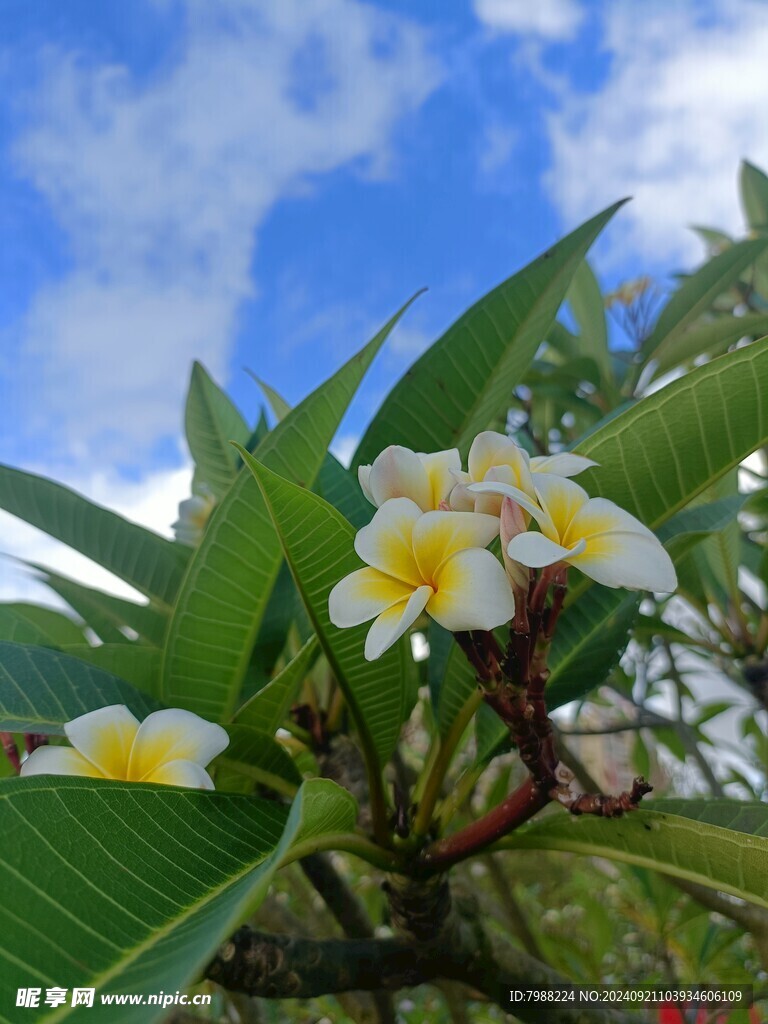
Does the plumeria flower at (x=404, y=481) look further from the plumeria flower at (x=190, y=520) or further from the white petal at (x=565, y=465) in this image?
the plumeria flower at (x=190, y=520)

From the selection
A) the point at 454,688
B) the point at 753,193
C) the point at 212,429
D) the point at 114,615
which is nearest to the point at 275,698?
the point at 454,688

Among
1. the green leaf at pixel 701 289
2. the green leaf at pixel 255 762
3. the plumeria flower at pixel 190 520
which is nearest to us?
the green leaf at pixel 255 762

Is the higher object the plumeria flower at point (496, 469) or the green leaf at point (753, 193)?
the green leaf at point (753, 193)

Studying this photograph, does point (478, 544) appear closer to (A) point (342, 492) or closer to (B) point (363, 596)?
(B) point (363, 596)

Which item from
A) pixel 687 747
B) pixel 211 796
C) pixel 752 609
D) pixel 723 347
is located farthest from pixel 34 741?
pixel 723 347

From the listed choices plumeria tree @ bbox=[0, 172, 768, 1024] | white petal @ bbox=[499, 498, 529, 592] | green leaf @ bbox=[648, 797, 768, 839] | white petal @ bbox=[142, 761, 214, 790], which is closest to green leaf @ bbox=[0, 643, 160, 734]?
plumeria tree @ bbox=[0, 172, 768, 1024]

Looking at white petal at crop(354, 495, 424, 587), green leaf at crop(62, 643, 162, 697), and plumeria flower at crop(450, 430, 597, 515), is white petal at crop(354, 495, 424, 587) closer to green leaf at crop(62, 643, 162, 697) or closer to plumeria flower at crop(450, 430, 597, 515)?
plumeria flower at crop(450, 430, 597, 515)

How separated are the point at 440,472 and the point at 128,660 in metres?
0.43

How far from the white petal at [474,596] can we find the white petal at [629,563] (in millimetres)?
55

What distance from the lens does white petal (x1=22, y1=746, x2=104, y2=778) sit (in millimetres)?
611

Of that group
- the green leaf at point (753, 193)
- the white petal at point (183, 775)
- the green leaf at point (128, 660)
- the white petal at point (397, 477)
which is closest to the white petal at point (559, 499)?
the white petal at point (397, 477)

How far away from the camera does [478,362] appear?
0.92 meters

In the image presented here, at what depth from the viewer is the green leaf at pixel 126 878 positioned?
38 cm

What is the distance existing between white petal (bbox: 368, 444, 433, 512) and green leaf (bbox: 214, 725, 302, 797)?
25cm
